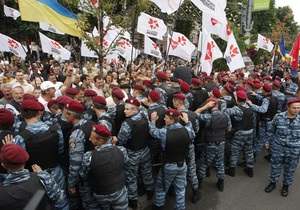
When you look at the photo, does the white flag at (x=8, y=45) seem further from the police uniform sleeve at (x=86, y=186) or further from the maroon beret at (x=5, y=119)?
the police uniform sleeve at (x=86, y=186)

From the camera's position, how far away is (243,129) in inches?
225

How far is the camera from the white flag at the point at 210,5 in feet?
21.6

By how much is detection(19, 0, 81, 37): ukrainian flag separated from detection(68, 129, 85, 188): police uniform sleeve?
4.19 meters

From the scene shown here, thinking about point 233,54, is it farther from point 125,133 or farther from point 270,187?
point 125,133

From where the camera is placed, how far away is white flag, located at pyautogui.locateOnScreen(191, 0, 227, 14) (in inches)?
259

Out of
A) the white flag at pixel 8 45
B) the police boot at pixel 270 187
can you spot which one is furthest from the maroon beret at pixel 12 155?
the white flag at pixel 8 45

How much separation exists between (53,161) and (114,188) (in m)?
0.96

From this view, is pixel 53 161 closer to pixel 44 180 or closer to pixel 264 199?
pixel 44 180

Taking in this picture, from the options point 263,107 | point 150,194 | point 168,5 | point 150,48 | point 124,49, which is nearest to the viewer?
→ point 150,194

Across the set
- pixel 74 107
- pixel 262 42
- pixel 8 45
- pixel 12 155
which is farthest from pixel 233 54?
pixel 8 45

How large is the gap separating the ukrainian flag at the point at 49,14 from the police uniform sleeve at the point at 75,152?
4194 millimetres

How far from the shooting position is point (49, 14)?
21.2 ft

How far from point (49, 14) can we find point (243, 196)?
650 cm

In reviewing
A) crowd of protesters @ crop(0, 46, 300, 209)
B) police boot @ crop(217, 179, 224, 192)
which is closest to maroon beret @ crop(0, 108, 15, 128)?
crowd of protesters @ crop(0, 46, 300, 209)
